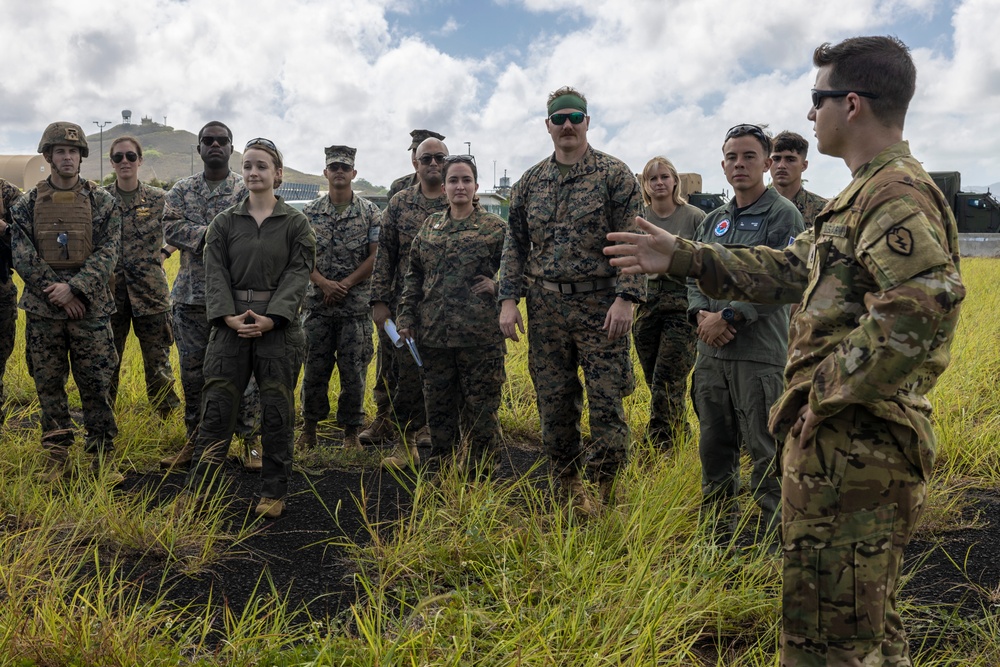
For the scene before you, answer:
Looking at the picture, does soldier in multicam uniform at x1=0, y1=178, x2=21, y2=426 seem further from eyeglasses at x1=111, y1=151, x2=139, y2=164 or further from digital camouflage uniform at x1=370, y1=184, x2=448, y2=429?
digital camouflage uniform at x1=370, y1=184, x2=448, y2=429

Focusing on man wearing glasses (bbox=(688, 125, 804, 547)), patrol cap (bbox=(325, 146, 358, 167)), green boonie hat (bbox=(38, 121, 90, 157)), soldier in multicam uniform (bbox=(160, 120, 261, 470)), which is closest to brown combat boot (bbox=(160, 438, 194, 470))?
soldier in multicam uniform (bbox=(160, 120, 261, 470))

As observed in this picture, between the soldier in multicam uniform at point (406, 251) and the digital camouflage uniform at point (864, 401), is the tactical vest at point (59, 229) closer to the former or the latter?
the soldier in multicam uniform at point (406, 251)

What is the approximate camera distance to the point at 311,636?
2504 mm

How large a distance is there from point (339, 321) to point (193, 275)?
2.96 ft

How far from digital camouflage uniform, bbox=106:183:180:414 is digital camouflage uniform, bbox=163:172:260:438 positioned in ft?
1.64

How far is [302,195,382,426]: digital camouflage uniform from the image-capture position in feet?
16.5

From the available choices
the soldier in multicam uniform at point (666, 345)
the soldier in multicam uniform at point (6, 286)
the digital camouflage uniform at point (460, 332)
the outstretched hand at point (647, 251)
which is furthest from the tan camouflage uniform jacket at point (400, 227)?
the outstretched hand at point (647, 251)

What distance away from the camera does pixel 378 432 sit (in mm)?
5301

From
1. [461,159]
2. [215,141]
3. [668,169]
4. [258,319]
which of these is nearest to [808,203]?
[668,169]

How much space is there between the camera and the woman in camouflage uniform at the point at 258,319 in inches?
148

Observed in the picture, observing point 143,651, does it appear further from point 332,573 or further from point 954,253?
point 954,253

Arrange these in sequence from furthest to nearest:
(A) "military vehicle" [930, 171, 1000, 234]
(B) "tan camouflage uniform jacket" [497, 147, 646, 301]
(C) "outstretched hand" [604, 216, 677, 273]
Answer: (A) "military vehicle" [930, 171, 1000, 234] < (B) "tan camouflage uniform jacket" [497, 147, 646, 301] < (C) "outstretched hand" [604, 216, 677, 273]

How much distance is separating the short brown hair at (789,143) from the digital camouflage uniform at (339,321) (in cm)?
248

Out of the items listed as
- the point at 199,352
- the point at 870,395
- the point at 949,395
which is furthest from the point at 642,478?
the point at 949,395
